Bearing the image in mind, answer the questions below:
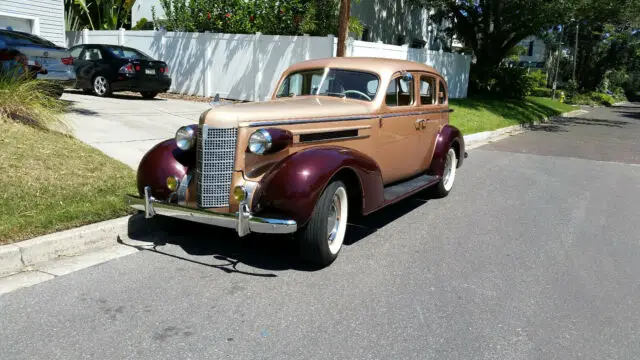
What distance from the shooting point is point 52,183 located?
602 cm

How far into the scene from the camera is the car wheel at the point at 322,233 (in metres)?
4.55

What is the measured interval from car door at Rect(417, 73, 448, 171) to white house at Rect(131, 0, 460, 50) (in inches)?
546

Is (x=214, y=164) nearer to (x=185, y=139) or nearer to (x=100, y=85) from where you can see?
(x=185, y=139)

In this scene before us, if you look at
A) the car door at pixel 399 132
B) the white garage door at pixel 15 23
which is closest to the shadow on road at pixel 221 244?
the car door at pixel 399 132

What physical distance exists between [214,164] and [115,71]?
11093 mm

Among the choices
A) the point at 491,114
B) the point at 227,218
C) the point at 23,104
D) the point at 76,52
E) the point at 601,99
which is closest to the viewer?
the point at 227,218

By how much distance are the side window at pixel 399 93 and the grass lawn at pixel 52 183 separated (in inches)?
120

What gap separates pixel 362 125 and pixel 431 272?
5.46 feet

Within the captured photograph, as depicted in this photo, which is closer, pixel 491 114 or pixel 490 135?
pixel 490 135

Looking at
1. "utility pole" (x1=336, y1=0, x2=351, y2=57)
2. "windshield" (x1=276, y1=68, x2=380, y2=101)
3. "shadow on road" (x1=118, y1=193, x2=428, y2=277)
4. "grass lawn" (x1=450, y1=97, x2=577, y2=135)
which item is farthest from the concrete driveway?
"grass lawn" (x1=450, y1=97, x2=577, y2=135)

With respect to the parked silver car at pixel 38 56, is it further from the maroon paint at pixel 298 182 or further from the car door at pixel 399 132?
the maroon paint at pixel 298 182

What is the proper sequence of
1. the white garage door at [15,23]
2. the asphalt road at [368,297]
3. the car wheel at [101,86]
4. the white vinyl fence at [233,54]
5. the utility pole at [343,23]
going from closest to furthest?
the asphalt road at [368,297]
the utility pole at [343,23]
the car wheel at [101,86]
the white vinyl fence at [233,54]
the white garage door at [15,23]

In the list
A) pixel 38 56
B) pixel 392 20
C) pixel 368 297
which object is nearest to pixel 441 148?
pixel 368 297

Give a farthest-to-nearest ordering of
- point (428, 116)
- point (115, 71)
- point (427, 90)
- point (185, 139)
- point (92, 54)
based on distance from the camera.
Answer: point (92, 54) < point (115, 71) < point (427, 90) < point (428, 116) < point (185, 139)
